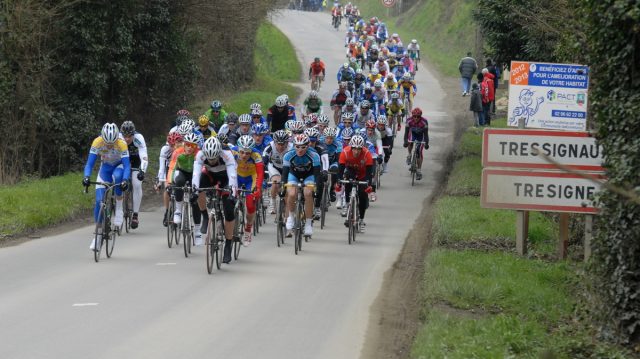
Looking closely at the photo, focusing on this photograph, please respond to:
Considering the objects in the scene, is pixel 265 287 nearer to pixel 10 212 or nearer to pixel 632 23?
pixel 632 23

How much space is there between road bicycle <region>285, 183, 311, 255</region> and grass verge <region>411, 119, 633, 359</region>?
2106mm

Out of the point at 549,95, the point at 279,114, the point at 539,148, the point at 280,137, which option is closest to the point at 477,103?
the point at 279,114

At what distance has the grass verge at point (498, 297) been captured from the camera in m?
9.59

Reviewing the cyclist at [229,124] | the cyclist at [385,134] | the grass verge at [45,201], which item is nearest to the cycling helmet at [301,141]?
the grass verge at [45,201]

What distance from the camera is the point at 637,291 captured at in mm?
9852

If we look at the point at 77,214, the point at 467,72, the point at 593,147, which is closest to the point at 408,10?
the point at 467,72

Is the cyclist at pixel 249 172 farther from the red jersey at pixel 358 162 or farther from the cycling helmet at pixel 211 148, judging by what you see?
the red jersey at pixel 358 162

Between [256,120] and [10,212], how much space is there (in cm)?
618

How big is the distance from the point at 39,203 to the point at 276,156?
448cm

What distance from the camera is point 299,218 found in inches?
675

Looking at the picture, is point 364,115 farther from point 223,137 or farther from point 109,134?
point 109,134

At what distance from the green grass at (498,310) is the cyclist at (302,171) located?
99.3 inches

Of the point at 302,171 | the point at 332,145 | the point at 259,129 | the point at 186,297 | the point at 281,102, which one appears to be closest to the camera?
the point at 186,297

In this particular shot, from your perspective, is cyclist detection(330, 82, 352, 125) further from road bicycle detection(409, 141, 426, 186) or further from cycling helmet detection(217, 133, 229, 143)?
cycling helmet detection(217, 133, 229, 143)
